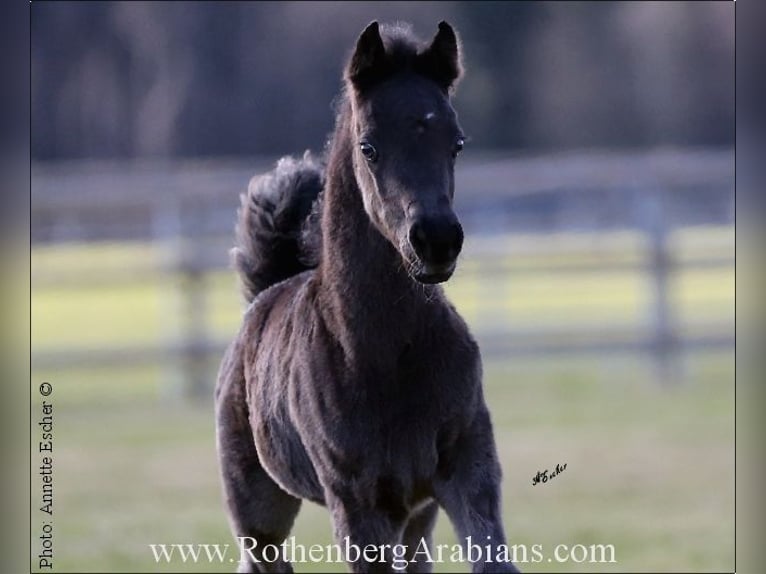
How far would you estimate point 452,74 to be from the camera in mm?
3887

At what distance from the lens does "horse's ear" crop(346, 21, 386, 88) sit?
3.78 m

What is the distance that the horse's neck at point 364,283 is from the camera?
3.87 m

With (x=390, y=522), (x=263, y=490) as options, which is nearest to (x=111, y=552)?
(x=263, y=490)

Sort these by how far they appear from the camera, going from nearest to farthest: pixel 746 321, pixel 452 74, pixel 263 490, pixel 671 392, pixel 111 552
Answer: pixel 746 321 < pixel 452 74 < pixel 263 490 < pixel 111 552 < pixel 671 392

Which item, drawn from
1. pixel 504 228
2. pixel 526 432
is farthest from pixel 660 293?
pixel 526 432

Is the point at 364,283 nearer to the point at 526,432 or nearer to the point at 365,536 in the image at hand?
the point at 365,536

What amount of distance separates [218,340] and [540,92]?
9.10 m

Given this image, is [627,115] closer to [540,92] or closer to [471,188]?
[540,92]

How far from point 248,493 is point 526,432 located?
21.0ft

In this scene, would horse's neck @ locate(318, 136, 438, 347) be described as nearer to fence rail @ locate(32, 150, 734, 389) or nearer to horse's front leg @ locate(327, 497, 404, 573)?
horse's front leg @ locate(327, 497, 404, 573)

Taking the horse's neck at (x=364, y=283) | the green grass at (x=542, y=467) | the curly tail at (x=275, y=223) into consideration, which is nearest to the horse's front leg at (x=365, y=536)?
the horse's neck at (x=364, y=283)

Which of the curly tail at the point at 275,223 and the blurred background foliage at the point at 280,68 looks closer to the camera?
the curly tail at the point at 275,223

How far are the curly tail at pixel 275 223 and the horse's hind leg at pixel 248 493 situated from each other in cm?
47

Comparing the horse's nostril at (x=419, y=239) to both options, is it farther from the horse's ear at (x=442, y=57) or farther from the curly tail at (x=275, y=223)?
the curly tail at (x=275, y=223)
